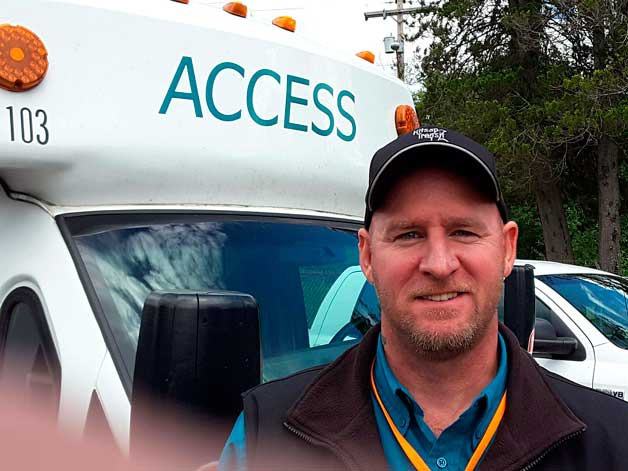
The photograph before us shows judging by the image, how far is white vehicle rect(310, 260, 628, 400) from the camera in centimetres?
563

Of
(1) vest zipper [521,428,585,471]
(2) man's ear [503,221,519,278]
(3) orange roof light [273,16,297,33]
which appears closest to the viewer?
(1) vest zipper [521,428,585,471]

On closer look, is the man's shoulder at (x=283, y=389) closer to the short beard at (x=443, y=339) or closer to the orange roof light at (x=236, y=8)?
the short beard at (x=443, y=339)

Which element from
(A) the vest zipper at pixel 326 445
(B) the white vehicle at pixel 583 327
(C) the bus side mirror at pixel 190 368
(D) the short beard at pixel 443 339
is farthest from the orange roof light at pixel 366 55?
(A) the vest zipper at pixel 326 445

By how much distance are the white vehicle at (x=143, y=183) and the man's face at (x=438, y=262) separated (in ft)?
3.06

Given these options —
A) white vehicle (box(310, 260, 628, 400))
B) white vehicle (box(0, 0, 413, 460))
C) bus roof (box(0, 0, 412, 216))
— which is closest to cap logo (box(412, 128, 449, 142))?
white vehicle (box(0, 0, 413, 460))

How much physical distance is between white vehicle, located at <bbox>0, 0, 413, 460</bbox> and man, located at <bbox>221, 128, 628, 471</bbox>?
28.2 inches

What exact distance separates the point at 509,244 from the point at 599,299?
507cm

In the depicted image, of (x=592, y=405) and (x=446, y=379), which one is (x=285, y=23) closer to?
(x=446, y=379)

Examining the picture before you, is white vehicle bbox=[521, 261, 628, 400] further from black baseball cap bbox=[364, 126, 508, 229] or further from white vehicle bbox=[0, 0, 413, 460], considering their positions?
black baseball cap bbox=[364, 126, 508, 229]

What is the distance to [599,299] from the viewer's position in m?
6.54

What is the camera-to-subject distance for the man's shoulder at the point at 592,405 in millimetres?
1628

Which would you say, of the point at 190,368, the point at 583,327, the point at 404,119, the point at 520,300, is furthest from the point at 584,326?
the point at 190,368

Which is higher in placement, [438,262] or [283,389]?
[438,262]

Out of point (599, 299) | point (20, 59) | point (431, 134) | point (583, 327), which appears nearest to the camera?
point (431, 134)
